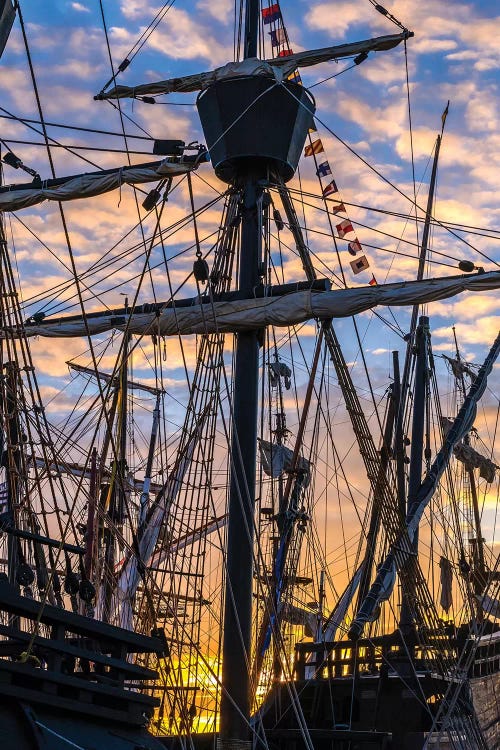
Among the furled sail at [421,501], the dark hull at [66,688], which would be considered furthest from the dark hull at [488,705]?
the dark hull at [66,688]

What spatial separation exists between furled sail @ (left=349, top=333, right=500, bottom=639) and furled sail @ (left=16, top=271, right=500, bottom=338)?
571 centimetres


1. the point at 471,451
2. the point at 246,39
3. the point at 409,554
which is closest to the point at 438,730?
the point at 409,554

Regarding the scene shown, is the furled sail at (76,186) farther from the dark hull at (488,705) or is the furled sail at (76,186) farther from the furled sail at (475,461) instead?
the furled sail at (475,461)

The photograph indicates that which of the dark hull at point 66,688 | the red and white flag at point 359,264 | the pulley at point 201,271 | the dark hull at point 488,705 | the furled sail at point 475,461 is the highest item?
the furled sail at point 475,461

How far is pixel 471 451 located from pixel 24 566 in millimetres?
37812

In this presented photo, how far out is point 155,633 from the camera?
13180mm

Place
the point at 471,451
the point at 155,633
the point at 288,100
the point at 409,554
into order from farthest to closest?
the point at 471,451 → the point at 409,554 → the point at 288,100 → the point at 155,633

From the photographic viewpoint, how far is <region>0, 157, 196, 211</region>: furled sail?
16.1 meters

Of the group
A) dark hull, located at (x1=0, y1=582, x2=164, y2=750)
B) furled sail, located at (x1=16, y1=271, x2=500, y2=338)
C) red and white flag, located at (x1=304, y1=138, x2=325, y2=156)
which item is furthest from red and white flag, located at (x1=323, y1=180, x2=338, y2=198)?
dark hull, located at (x1=0, y1=582, x2=164, y2=750)

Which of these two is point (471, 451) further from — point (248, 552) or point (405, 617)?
point (248, 552)

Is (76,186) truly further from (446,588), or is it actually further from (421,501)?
(446,588)

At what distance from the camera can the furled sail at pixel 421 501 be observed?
2444 centimetres

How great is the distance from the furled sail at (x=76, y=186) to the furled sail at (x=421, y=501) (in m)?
11.1

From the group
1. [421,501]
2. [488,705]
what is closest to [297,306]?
[421,501]
